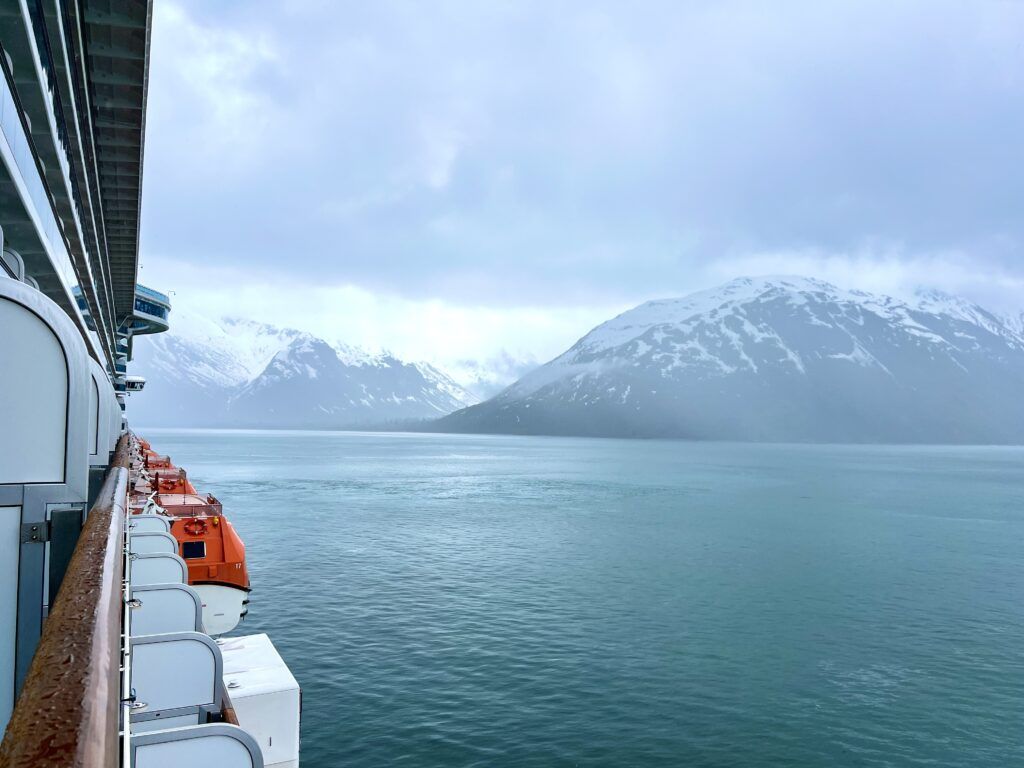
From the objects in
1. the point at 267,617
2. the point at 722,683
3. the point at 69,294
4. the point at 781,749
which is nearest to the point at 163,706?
the point at 781,749

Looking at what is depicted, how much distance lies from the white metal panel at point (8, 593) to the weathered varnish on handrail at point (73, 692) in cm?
196

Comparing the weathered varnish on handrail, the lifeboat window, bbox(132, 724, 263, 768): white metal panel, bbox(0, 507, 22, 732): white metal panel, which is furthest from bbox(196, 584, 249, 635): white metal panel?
the weathered varnish on handrail

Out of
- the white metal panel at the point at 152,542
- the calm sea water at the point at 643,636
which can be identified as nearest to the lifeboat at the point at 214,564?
the calm sea water at the point at 643,636

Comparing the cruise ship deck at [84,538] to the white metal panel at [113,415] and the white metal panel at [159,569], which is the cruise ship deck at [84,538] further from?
the white metal panel at [113,415]

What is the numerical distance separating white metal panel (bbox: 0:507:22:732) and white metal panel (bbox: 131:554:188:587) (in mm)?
8093

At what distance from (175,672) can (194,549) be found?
70.8 feet

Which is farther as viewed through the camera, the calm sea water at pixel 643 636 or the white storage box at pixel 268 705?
the calm sea water at pixel 643 636

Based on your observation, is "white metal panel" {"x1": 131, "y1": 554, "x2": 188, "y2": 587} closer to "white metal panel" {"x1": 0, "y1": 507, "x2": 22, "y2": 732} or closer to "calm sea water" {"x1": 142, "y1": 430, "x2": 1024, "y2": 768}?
"white metal panel" {"x1": 0, "y1": 507, "x2": 22, "y2": 732}

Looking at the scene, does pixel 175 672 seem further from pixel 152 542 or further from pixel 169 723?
pixel 152 542

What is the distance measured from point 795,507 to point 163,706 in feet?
316

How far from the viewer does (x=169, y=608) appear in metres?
9.38

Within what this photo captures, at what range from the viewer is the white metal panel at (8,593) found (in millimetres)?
4887

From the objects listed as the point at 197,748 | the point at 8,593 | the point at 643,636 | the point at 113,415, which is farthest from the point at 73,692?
the point at 643,636

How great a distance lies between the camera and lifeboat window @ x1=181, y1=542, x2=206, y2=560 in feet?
89.2
